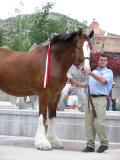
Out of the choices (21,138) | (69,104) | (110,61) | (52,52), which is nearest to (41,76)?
(52,52)

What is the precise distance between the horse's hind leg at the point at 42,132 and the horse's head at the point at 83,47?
1.03 m

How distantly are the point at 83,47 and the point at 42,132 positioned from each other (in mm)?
1738

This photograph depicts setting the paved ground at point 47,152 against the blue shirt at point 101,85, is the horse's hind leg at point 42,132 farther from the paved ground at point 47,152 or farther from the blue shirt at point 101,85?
the blue shirt at point 101,85

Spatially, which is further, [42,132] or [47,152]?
[42,132]

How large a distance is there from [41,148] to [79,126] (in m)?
1.97

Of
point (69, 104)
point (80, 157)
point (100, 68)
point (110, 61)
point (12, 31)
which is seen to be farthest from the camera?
point (12, 31)

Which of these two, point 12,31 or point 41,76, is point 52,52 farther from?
point 12,31

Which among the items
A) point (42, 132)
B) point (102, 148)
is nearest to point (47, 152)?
point (42, 132)

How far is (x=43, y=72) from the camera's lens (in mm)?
10133

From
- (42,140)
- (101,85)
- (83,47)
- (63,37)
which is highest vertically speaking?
(63,37)

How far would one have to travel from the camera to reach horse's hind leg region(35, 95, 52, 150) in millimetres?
9859

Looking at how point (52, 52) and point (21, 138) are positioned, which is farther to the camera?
point (21, 138)

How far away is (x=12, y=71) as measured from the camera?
10359 millimetres

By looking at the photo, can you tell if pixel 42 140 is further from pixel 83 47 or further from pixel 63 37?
pixel 63 37
